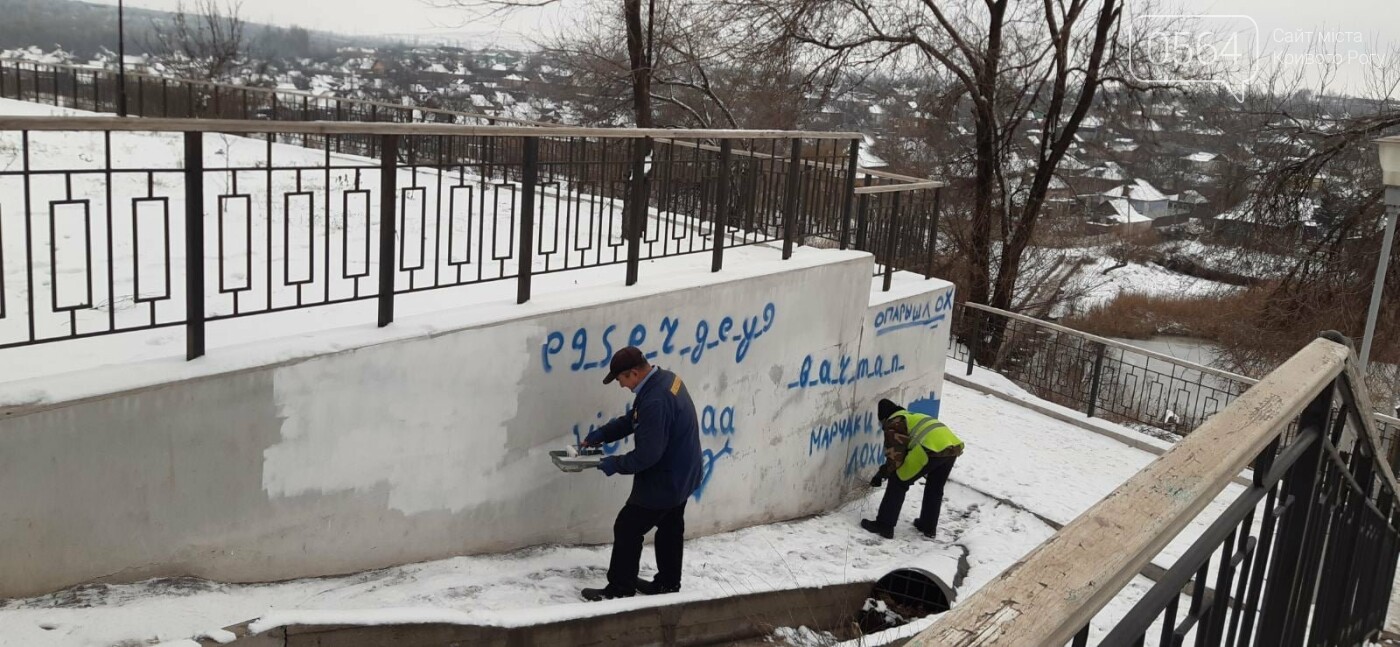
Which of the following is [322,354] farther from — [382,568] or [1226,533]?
[1226,533]

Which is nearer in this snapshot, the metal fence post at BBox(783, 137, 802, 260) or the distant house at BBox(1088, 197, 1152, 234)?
the metal fence post at BBox(783, 137, 802, 260)

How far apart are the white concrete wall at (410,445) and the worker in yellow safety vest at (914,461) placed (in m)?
0.66

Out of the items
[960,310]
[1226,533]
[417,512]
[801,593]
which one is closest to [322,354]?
[417,512]

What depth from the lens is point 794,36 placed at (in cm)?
2120

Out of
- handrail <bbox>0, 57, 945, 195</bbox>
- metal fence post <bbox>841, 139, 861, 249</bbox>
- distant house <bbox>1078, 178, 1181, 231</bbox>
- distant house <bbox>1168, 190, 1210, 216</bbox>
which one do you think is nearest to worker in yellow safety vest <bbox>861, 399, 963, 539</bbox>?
metal fence post <bbox>841, 139, 861, 249</bbox>

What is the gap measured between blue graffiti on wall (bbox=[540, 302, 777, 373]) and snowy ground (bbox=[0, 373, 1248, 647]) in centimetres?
120

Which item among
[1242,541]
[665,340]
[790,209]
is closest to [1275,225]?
[790,209]

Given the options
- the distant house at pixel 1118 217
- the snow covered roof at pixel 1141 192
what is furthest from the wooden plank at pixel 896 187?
the snow covered roof at pixel 1141 192

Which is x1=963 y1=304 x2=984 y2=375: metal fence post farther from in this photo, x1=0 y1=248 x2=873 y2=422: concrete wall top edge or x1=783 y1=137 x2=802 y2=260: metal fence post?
x1=0 y1=248 x2=873 y2=422: concrete wall top edge

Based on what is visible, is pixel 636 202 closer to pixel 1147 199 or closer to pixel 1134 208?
pixel 1147 199

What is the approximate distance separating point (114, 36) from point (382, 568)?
10.6 meters

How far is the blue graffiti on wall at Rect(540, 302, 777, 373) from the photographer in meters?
6.30

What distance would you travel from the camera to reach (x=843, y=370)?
920 cm

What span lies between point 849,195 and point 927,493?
2.61m
